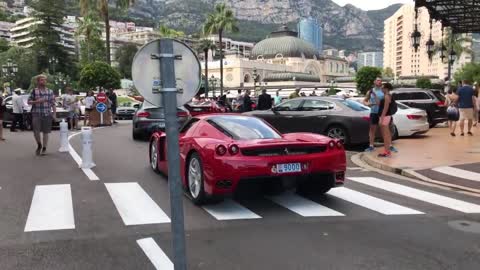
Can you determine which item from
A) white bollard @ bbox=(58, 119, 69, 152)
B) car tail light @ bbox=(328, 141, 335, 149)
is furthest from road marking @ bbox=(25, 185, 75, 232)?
white bollard @ bbox=(58, 119, 69, 152)

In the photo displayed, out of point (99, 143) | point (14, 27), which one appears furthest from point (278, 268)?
point (14, 27)

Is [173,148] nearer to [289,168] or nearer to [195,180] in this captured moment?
[289,168]

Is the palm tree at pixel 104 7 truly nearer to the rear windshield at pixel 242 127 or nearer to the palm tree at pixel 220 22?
the palm tree at pixel 220 22

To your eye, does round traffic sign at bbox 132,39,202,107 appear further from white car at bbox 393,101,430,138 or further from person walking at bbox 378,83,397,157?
white car at bbox 393,101,430,138

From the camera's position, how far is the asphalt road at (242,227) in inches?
195

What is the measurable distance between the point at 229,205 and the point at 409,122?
10.9 metres

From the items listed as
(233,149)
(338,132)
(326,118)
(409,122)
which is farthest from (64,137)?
(409,122)

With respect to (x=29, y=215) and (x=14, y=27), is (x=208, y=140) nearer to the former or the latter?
(x=29, y=215)

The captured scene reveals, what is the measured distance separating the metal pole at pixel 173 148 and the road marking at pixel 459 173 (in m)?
7.29

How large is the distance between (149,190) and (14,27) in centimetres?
17927

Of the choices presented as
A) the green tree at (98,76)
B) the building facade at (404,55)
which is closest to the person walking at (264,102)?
the green tree at (98,76)

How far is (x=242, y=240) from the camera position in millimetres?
5547

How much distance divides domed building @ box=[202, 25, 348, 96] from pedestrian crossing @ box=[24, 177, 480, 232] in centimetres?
11783

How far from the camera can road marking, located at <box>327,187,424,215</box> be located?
7004 mm
